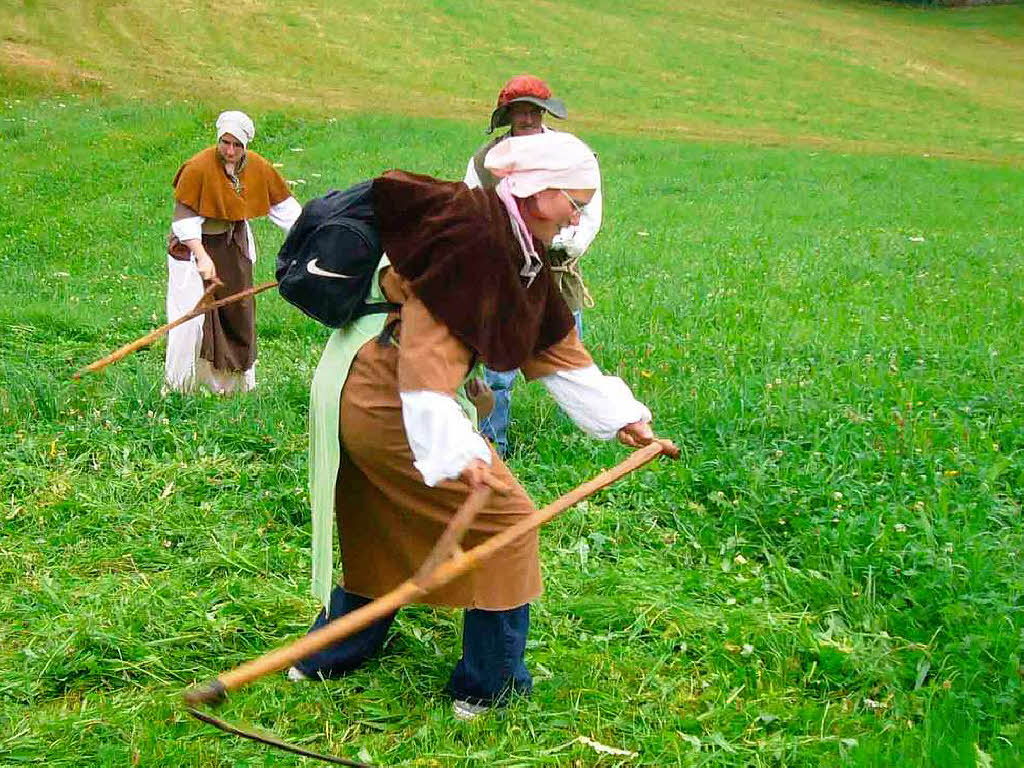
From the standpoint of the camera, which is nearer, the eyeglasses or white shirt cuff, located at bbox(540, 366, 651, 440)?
the eyeglasses

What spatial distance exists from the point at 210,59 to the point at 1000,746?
29.3 m

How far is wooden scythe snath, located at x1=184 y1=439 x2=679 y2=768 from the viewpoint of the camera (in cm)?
246

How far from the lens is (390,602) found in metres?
2.68

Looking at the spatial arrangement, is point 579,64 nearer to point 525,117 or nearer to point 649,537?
point 525,117

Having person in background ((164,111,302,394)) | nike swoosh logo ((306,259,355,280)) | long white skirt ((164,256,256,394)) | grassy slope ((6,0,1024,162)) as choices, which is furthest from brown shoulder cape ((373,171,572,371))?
grassy slope ((6,0,1024,162))

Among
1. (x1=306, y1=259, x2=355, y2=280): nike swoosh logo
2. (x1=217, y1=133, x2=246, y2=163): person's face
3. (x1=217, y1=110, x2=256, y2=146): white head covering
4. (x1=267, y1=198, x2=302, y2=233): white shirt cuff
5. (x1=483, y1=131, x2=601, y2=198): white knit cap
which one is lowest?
(x1=267, y1=198, x2=302, y2=233): white shirt cuff

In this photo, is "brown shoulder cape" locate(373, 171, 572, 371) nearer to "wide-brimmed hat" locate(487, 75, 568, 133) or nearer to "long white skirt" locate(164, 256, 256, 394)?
"wide-brimmed hat" locate(487, 75, 568, 133)

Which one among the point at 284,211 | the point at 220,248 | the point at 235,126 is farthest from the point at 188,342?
the point at 235,126

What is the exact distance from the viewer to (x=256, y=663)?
95.5 inches

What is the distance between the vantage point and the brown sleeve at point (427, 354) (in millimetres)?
3105

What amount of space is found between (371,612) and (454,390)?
745 millimetres

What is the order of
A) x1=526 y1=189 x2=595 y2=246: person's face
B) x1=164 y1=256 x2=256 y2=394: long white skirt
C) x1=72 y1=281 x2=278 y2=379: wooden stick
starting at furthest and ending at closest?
x1=164 y1=256 x2=256 y2=394: long white skirt, x1=72 y1=281 x2=278 y2=379: wooden stick, x1=526 y1=189 x2=595 y2=246: person's face

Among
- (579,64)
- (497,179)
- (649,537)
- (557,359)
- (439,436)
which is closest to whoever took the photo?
(439,436)

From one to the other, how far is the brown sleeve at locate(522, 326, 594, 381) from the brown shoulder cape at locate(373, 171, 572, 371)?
10.5 inches
